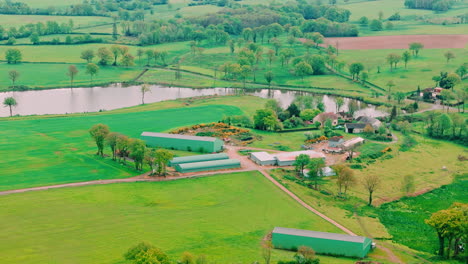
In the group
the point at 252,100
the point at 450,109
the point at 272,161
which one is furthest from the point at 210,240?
the point at 450,109

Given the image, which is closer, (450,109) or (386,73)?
(450,109)

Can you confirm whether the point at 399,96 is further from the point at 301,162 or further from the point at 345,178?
the point at 345,178

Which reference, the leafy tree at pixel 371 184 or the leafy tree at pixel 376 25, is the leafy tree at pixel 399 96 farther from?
the leafy tree at pixel 376 25

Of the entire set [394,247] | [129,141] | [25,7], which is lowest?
[394,247]

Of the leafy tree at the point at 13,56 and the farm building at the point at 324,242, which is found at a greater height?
the leafy tree at the point at 13,56

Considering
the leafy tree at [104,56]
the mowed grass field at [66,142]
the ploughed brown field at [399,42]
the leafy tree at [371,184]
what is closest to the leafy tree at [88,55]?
the leafy tree at [104,56]

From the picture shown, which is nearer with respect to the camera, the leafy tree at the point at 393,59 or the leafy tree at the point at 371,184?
the leafy tree at the point at 371,184

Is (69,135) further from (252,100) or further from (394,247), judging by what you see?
(394,247)

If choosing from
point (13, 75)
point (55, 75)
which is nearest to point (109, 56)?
point (55, 75)
